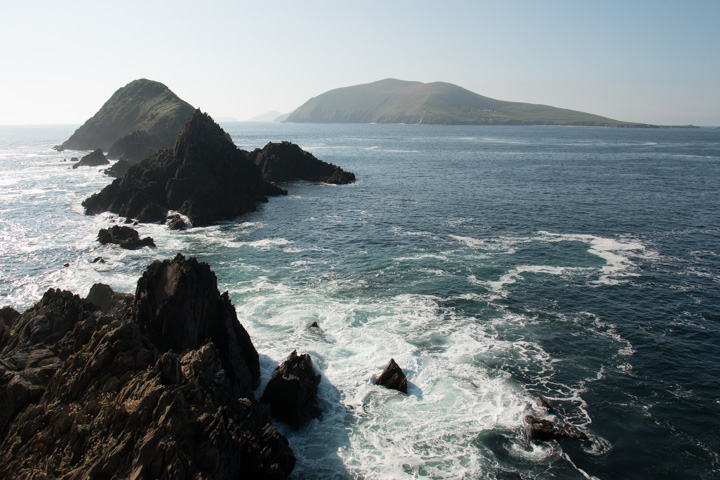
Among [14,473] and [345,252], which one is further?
[345,252]

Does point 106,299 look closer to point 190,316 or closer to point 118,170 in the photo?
point 190,316

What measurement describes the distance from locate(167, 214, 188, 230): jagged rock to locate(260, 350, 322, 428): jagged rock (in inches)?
1897

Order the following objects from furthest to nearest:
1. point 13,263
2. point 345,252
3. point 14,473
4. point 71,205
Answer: point 71,205 < point 345,252 < point 13,263 < point 14,473

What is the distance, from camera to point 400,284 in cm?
4709

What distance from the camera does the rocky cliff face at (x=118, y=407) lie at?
18047 millimetres

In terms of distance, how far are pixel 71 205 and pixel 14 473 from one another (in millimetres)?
81673

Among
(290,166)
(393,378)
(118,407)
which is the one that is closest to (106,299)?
(118,407)

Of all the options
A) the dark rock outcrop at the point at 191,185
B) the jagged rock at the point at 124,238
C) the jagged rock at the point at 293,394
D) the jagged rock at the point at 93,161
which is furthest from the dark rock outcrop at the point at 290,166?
the jagged rock at the point at 293,394

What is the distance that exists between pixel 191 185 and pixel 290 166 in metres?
42.5

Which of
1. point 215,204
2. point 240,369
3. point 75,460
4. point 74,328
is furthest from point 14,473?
point 215,204

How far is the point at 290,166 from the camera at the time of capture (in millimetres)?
121688

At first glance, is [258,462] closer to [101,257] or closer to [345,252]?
[345,252]

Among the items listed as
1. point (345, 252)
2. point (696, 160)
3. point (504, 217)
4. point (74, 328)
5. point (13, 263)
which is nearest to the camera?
point (74, 328)

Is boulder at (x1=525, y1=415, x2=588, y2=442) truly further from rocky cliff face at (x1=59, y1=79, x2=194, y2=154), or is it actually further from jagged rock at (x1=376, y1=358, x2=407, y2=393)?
rocky cliff face at (x1=59, y1=79, x2=194, y2=154)
